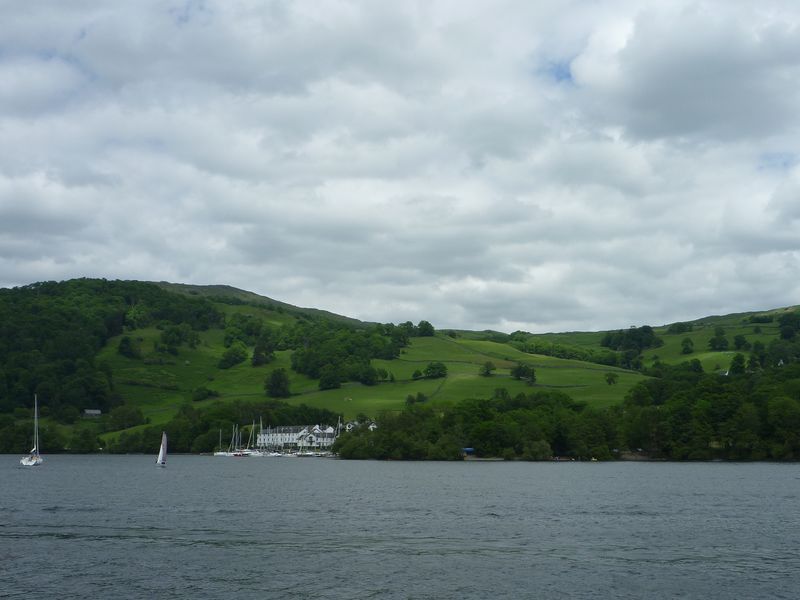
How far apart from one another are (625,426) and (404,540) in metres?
115

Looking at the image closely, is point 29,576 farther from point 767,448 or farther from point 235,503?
point 767,448

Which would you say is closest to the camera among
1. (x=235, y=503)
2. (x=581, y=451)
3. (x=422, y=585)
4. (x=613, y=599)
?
(x=613, y=599)

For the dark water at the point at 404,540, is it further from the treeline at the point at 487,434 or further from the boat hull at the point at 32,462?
the treeline at the point at 487,434

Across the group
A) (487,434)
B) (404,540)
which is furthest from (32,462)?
(404,540)

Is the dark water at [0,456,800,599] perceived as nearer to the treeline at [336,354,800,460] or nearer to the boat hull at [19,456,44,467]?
the treeline at [336,354,800,460]

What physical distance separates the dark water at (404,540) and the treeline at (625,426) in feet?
163

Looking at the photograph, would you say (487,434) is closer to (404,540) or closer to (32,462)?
(32,462)

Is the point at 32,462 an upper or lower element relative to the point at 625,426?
lower

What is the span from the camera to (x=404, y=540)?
56.5 meters

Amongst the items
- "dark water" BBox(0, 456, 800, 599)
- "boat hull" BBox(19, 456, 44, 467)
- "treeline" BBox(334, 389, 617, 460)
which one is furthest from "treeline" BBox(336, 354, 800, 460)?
"boat hull" BBox(19, 456, 44, 467)

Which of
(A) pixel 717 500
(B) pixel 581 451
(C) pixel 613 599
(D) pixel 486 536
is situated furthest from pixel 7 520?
(B) pixel 581 451

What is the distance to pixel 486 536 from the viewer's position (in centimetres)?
5834

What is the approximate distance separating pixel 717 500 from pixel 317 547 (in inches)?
1792

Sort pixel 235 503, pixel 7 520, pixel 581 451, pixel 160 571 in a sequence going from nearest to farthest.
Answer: pixel 160 571 → pixel 7 520 → pixel 235 503 → pixel 581 451
